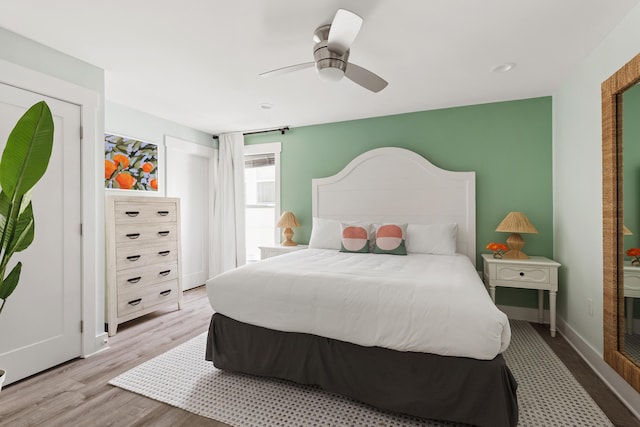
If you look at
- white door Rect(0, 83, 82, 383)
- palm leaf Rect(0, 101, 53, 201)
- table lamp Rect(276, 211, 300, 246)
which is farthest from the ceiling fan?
table lamp Rect(276, 211, 300, 246)

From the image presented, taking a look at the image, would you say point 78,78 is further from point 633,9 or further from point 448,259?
point 633,9

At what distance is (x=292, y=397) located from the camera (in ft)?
6.66

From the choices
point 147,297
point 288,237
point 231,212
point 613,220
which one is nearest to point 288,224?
point 288,237

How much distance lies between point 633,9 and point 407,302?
2.21 metres

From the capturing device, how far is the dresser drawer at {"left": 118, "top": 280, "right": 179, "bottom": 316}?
3.23 metres

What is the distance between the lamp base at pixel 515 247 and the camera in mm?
3215

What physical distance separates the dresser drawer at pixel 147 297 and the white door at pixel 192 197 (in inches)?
35.1

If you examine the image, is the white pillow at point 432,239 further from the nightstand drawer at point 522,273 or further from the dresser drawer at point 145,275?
the dresser drawer at point 145,275

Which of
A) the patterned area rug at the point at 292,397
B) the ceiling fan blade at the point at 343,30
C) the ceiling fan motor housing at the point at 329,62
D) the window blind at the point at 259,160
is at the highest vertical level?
the ceiling fan blade at the point at 343,30

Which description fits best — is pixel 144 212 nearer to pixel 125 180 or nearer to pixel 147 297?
pixel 125 180

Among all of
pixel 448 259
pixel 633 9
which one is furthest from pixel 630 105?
pixel 448 259

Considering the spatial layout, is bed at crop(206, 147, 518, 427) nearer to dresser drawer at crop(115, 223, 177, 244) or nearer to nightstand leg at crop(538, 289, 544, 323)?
nightstand leg at crop(538, 289, 544, 323)

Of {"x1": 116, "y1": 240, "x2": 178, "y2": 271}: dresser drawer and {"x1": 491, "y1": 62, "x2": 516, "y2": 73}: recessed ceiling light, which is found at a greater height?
{"x1": 491, "y1": 62, "x2": 516, "y2": 73}: recessed ceiling light

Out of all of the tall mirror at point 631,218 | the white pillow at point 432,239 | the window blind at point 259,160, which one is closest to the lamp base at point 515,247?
the white pillow at point 432,239
